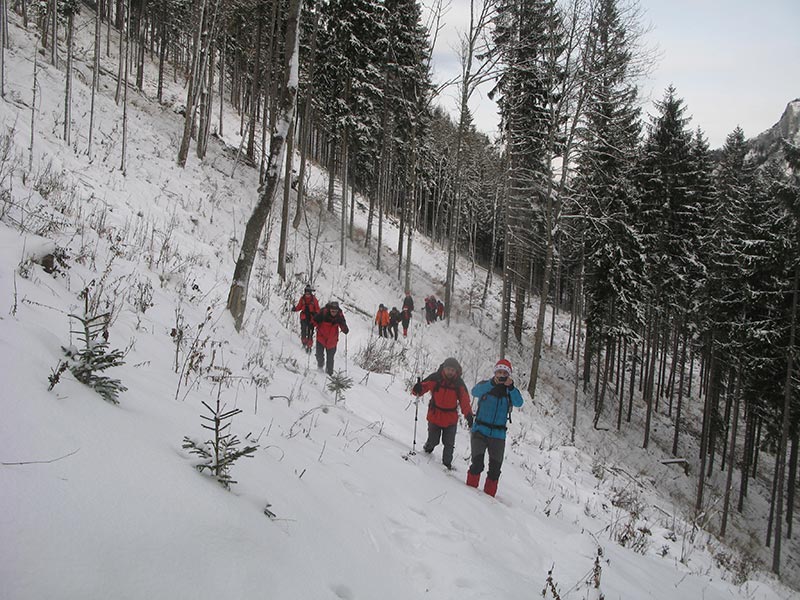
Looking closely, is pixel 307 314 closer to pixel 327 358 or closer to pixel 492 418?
pixel 327 358

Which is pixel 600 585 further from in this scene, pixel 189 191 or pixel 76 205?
pixel 189 191

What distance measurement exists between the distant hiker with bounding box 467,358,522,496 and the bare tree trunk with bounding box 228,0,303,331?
176 inches

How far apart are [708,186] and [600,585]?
25.1 meters

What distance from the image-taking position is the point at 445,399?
20.5ft

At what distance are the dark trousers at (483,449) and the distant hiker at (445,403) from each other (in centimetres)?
30

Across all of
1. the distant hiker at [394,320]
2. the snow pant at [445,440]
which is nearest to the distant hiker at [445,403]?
the snow pant at [445,440]

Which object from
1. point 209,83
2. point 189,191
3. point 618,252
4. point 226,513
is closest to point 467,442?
point 226,513

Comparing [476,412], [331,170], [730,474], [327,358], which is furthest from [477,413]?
[331,170]

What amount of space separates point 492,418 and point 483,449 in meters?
0.45

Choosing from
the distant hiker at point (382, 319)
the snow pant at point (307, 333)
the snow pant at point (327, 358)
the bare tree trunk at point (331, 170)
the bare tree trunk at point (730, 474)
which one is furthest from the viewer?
the bare tree trunk at point (331, 170)

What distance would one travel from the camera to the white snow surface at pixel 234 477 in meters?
1.50

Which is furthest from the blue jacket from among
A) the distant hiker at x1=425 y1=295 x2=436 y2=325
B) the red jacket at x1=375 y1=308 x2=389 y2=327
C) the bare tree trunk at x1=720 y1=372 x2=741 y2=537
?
the bare tree trunk at x1=720 y1=372 x2=741 y2=537

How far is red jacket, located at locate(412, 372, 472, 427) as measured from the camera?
20.2 ft

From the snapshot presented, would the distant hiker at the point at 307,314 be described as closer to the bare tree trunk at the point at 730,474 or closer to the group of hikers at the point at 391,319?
the group of hikers at the point at 391,319
